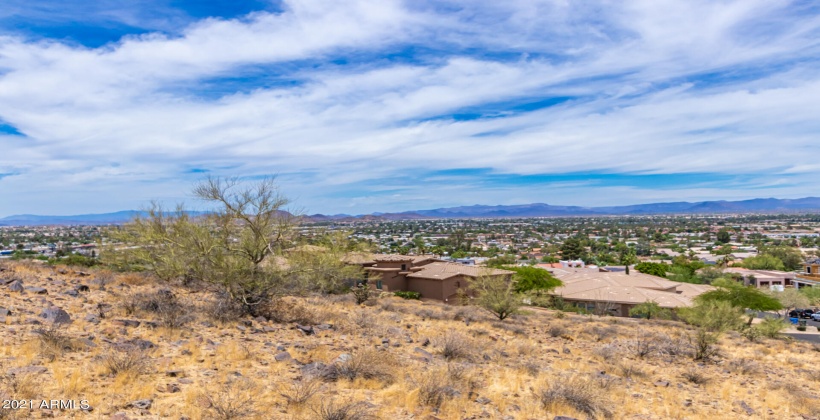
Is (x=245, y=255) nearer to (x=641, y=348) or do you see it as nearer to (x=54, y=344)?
(x=54, y=344)

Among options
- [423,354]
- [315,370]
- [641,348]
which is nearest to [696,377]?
[641,348]

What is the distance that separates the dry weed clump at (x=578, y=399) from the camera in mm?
8977

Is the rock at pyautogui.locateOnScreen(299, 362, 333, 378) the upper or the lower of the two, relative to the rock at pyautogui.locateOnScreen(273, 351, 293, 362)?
upper

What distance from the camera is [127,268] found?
952 inches

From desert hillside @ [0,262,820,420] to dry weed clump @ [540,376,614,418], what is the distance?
3 cm

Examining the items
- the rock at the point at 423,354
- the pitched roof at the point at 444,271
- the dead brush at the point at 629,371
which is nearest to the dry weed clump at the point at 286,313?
the rock at the point at 423,354

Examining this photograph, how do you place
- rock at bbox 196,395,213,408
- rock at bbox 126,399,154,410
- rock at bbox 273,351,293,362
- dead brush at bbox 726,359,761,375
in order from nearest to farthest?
rock at bbox 126,399,154,410, rock at bbox 196,395,213,408, rock at bbox 273,351,293,362, dead brush at bbox 726,359,761,375

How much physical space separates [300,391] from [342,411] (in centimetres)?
142

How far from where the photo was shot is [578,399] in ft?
29.8

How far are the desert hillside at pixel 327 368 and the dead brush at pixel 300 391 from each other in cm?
3

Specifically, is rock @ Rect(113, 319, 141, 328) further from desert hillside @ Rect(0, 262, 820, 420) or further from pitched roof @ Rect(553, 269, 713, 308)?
pitched roof @ Rect(553, 269, 713, 308)

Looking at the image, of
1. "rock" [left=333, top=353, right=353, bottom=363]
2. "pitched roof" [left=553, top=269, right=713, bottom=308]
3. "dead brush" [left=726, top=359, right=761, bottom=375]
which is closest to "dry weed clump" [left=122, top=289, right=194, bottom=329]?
"rock" [left=333, top=353, right=353, bottom=363]

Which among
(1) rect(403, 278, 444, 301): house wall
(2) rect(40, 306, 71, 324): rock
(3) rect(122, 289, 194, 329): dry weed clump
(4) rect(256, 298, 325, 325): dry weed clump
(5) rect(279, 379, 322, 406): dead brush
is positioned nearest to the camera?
(5) rect(279, 379, 322, 406): dead brush

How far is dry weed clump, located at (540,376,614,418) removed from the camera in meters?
8.98
